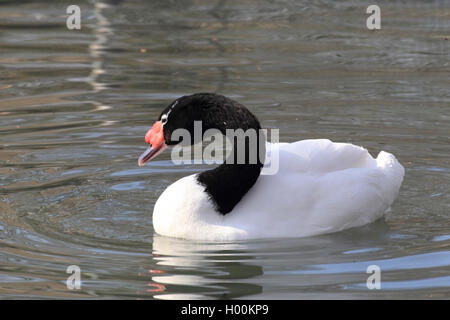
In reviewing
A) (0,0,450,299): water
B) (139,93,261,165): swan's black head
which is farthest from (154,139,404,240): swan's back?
(139,93,261,165): swan's black head

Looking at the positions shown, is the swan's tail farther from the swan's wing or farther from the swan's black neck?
the swan's black neck

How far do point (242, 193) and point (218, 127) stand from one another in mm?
497

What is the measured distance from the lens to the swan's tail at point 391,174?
815cm

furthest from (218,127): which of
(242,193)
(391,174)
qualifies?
(391,174)

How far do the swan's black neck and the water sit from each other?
1.21 ft

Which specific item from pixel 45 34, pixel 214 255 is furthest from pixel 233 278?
pixel 45 34

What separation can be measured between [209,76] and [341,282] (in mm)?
6516

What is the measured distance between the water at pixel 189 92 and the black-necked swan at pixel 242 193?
121 mm

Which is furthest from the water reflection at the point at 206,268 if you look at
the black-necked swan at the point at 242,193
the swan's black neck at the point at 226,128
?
the swan's black neck at the point at 226,128

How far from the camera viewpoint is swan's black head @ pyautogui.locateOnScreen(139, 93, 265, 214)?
745 centimetres

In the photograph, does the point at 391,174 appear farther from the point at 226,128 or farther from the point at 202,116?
the point at 202,116

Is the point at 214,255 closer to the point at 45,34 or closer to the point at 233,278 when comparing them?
the point at 233,278

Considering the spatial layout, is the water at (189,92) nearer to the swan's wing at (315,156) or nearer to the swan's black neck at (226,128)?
the swan's black neck at (226,128)

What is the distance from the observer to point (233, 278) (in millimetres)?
6879
